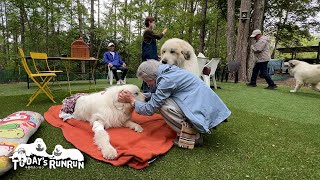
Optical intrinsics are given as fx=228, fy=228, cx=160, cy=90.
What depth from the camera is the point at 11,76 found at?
31.0ft

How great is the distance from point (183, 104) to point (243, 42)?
8798 millimetres

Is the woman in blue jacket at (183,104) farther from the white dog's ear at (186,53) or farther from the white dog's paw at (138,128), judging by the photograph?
the white dog's ear at (186,53)

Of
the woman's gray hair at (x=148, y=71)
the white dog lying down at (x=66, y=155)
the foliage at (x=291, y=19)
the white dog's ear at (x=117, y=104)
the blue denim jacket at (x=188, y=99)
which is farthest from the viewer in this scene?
the foliage at (x=291, y=19)

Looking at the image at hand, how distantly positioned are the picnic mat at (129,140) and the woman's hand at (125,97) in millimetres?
379

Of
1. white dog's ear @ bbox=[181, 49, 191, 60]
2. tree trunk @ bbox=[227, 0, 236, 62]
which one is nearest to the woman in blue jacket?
white dog's ear @ bbox=[181, 49, 191, 60]

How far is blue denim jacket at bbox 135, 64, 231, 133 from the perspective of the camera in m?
2.37

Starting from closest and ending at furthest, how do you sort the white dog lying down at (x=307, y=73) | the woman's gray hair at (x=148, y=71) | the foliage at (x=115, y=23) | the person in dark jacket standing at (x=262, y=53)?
the woman's gray hair at (x=148, y=71), the white dog lying down at (x=307, y=73), the person in dark jacket standing at (x=262, y=53), the foliage at (x=115, y=23)

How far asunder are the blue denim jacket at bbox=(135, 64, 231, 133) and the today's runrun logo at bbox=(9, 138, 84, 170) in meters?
0.82

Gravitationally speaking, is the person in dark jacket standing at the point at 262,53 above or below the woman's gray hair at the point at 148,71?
above

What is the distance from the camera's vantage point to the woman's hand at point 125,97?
269cm

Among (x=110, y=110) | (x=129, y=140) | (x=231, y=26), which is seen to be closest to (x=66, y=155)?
(x=129, y=140)

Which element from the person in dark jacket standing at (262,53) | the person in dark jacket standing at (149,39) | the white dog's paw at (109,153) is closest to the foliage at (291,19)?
the person in dark jacket standing at (262,53)

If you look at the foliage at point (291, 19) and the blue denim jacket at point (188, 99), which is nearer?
the blue denim jacket at point (188, 99)

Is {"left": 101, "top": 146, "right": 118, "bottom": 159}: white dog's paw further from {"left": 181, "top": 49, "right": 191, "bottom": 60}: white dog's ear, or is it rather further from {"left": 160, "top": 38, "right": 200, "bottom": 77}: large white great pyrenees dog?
{"left": 181, "top": 49, "right": 191, "bottom": 60}: white dog's ear
